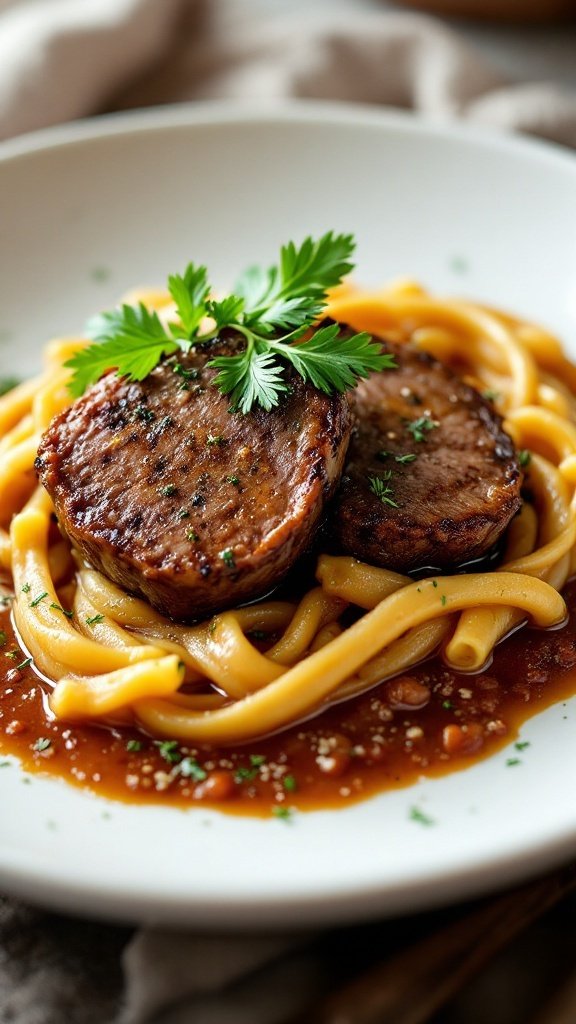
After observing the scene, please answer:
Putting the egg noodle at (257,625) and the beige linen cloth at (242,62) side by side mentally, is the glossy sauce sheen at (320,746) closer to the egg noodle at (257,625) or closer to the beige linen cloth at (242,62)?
the egg noodle at (257,625)

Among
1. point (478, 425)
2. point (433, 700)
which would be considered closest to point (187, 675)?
point (433, 700)

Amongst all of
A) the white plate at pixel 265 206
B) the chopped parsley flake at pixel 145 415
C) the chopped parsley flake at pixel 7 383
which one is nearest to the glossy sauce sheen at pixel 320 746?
the chopped parsley flake at pixel 145 415

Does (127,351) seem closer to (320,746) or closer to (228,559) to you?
(228,559)

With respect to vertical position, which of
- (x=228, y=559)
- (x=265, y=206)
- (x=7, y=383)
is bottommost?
(x=228, y=559)

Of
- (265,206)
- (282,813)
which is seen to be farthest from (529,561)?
(265,206)

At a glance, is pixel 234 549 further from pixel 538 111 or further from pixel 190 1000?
pixel 538 111
